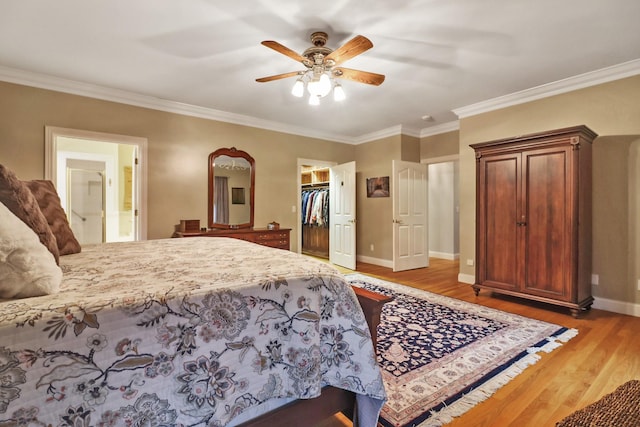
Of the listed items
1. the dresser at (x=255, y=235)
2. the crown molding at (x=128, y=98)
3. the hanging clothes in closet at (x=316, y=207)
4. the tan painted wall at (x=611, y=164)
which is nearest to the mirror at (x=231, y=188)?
the dresser at (x=255, y=235)

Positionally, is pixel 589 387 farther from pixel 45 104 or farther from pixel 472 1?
pixel 45 104

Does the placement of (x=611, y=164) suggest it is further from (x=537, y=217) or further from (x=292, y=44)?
(x=292, y=44)

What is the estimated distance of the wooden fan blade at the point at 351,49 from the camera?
207 centimetres

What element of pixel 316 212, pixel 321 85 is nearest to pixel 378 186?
pixel 316 212

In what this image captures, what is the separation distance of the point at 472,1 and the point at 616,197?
8.80 ft

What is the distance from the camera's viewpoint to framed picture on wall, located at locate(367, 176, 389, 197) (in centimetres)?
558

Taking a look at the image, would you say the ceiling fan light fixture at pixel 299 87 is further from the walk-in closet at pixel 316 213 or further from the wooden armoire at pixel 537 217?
the walk-in closet at pixel 316 213

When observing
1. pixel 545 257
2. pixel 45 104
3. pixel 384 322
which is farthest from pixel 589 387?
pixel 45 104

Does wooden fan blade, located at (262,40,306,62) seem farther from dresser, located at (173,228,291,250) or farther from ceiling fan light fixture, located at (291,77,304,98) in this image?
dresser, located at (173,228,291,250)

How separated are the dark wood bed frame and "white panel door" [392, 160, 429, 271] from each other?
379 centimetres

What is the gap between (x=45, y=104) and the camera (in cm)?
333

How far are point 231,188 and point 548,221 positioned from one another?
13.7 ft

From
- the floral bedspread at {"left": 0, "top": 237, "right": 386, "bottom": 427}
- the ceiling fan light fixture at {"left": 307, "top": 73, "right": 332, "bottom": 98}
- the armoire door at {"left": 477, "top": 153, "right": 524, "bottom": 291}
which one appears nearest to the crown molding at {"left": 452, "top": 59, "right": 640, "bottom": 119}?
the armoire door at {"left": 477, "top": 153, "right": 524, "bottom": 291}

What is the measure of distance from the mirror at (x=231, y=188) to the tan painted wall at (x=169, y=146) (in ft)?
0.37
